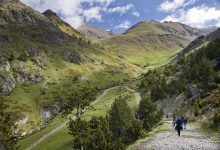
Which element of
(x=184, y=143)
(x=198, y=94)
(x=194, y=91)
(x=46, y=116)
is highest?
(x=194, y=91)

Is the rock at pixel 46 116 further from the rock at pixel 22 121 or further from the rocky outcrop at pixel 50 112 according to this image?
the rock at pixel 22 121

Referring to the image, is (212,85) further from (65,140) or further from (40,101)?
(40,101)

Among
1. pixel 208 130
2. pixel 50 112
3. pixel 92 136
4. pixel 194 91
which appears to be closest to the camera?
pixel 208 130

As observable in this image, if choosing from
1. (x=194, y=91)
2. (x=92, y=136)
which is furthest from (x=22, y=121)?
(x=194, y=91)

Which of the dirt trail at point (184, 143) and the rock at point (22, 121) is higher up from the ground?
the rock at point (22, 121)

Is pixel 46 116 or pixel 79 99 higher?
pixel 79 99

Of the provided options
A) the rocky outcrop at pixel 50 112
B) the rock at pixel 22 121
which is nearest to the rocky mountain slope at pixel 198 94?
the rock at pixel 22 121

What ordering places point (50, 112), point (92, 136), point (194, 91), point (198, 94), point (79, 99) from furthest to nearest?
point (50, 112) → point (79, 99) → point (194, 91) → point (198, 94) → point (92, 136)

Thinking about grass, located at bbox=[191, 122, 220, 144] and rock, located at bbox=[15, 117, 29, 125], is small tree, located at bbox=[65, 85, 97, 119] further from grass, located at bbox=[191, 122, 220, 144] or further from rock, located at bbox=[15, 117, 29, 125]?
rock, located at bbox=[15, 117, 29, 125]

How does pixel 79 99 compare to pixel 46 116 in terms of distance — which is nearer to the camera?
pixel 79 99

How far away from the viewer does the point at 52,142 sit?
119 metres

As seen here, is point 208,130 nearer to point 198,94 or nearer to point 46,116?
point 198,94

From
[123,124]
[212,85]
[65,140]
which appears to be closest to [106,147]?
[123,124]

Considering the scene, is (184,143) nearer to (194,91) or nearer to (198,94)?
(198,94)
